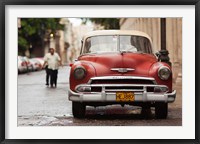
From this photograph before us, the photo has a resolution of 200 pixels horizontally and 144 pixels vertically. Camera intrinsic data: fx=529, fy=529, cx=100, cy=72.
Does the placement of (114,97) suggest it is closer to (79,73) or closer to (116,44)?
(79,73)

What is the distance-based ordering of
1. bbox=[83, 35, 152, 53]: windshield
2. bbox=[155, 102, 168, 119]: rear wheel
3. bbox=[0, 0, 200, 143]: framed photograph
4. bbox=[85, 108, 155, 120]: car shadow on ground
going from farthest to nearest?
bbox=[83, 35, 152, 53]: windshield < bbox=[85, 108, 155, 120]: car shadow on ground < bbox=[155, 102, 168, 119]: rear wheel < bbox=[0, 0, 200, 143]: framed photograph

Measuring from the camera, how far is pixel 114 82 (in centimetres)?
802

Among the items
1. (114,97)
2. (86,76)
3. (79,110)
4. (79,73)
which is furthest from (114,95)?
(79,110)

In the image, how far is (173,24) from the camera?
28.2 ft

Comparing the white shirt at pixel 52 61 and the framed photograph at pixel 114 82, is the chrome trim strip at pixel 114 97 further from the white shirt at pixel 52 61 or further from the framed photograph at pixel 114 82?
the white shirt at pixel 52 61

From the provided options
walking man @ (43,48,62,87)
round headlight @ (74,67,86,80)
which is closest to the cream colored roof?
round headlight @ (74,67,86,80)

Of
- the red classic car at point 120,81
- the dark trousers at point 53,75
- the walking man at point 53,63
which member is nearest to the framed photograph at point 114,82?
the red classic car at point 120,81

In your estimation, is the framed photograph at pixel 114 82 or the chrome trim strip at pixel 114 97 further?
the chrome trim strip at pixel 114 97

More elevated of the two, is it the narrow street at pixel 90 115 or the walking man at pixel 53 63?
the walking man at pixel 53 63

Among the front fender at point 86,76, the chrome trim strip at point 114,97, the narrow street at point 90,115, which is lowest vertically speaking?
the narrow street at point 90,115

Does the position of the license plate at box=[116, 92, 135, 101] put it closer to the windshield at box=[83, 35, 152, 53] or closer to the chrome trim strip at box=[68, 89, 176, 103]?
the chrome trim strip at box=[68, 89, 176, 103]

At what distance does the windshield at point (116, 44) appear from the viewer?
28.9 feet

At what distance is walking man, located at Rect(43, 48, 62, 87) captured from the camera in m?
14.3

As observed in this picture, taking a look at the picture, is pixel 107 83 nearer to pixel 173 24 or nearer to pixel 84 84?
pixel 84 84
